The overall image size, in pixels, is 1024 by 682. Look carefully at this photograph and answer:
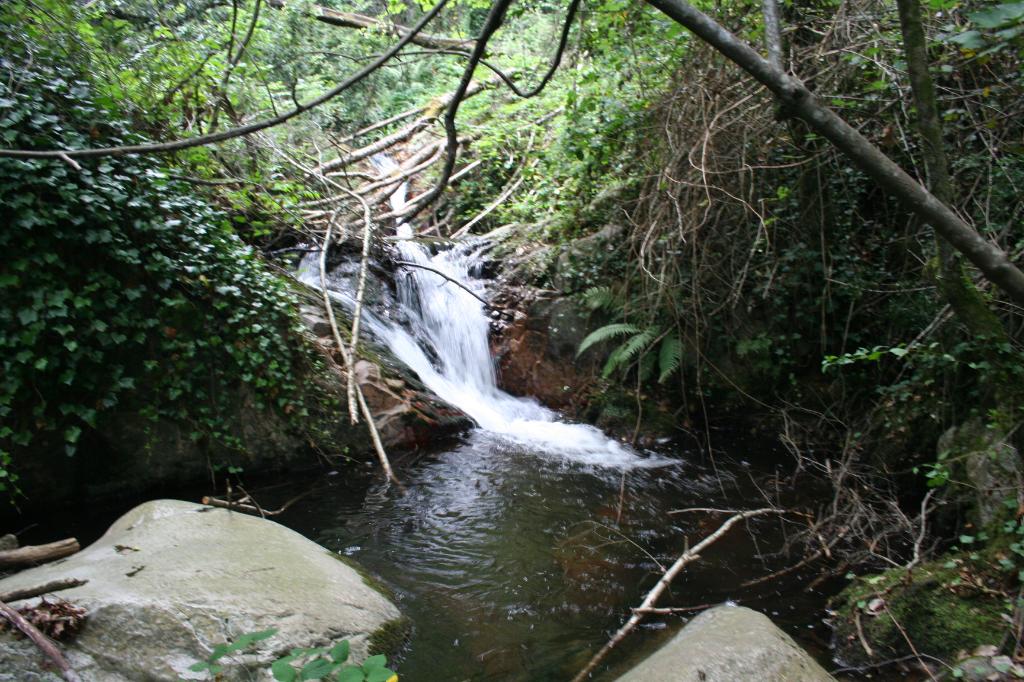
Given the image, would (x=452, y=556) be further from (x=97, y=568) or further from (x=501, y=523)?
(x=97, y=568)

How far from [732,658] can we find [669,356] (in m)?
4.62

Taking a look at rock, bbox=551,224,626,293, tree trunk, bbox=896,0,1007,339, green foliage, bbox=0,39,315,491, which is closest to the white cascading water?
rock, bbox=551,224,626,293

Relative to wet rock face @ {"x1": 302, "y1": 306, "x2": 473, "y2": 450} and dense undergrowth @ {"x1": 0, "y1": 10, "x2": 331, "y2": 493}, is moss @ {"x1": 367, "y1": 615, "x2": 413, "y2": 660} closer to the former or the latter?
dense undergrowth @ {"x1": 0, "y1": 10, "x2": 331, "y2": 493}

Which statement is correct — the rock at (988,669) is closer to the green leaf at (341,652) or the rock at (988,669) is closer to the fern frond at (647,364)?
the green leaf at (341,652)

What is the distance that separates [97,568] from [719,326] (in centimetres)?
643

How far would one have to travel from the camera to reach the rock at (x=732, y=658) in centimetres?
271

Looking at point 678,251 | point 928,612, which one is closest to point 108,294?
point 678,251

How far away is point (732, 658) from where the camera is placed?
9.11 feet

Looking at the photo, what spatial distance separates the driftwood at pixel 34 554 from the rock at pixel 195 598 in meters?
0.12

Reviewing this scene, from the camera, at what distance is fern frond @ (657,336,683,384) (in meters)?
7.01

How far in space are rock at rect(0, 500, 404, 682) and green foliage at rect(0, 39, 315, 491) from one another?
1423 mm

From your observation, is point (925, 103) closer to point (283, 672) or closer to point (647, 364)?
point (283, 672)

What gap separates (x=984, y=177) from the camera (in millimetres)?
5020

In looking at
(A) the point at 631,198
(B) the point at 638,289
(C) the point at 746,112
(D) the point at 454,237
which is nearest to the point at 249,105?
(D) the point at 454,237
